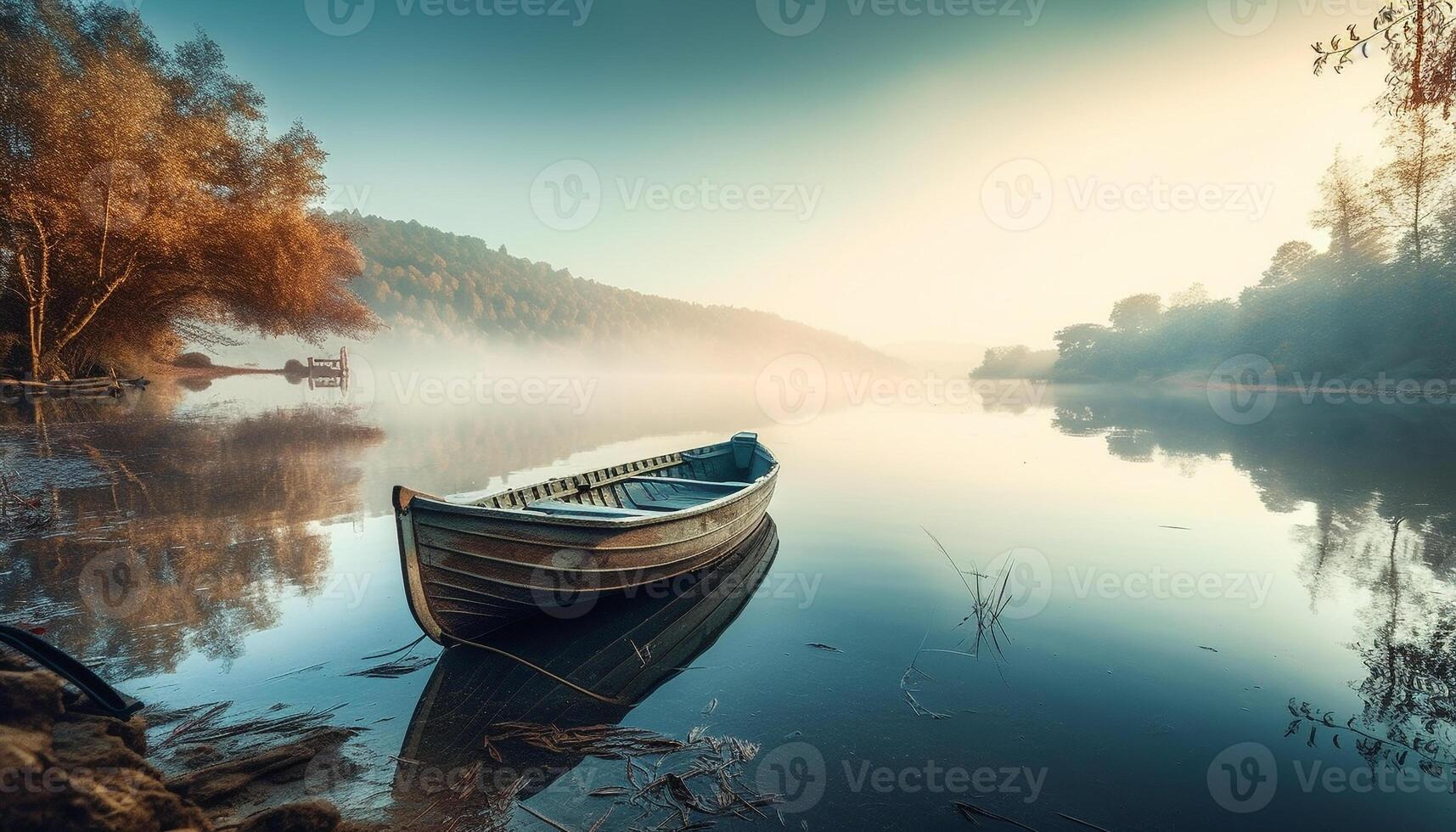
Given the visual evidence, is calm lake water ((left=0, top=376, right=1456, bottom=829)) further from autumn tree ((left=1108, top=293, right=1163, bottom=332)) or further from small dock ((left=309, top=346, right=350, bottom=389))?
autumn tree ((left=1108, top=293, right=1163, bottom=332))

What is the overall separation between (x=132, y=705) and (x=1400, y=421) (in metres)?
48.7

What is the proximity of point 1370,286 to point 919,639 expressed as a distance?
5841 centimetres

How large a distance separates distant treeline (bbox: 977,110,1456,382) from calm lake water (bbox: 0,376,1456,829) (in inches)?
1361

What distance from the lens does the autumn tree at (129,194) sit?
23234 mm

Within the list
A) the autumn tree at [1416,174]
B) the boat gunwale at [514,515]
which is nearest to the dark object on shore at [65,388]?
the boat gunwale at [514,515]

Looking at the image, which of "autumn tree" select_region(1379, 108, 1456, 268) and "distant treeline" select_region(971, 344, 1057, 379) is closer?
"autumn tree" select_region(1379, 108, 1456, 268)

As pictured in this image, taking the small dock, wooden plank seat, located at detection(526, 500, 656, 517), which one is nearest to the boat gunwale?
wooden plank seat, located at detection(526, 500, 656, 517)

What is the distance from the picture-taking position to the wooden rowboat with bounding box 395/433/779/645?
21.1 feet

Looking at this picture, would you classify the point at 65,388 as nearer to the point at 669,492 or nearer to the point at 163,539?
the point at 163,539

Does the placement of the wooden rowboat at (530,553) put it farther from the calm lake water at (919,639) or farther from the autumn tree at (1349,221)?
the autumn tree at (1349,221)

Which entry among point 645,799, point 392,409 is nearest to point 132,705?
point 645,799

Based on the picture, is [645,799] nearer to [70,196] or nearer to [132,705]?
[132,705]

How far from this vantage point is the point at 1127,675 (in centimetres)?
702

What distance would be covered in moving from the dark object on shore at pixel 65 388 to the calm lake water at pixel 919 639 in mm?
20163
